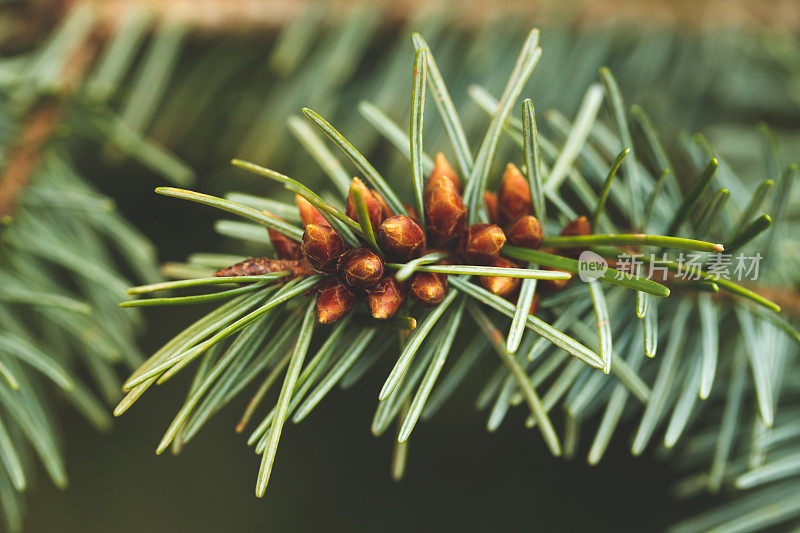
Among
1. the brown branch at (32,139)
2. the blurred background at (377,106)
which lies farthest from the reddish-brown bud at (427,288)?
the brown branch at (32,139)

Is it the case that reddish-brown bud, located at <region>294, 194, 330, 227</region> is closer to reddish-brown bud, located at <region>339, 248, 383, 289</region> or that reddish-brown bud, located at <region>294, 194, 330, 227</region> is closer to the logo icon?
reddish-brown bud, located at <region>339, 248, 383, 289</region>

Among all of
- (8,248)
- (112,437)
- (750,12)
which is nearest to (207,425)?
(112,437)

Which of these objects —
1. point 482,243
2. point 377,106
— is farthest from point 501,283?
point 377,106

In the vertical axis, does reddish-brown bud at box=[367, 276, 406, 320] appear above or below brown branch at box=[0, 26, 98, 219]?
above

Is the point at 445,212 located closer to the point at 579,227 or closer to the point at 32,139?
the point at 579,227

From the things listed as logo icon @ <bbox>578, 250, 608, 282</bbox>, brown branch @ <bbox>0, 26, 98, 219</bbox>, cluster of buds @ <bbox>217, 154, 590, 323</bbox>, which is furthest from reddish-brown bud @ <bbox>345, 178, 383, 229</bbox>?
brown branch @ <bbox>0, 26, 98, 219</bbox>
